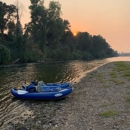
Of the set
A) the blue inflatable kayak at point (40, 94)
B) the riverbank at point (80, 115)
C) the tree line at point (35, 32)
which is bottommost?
the riverbank at point (80, 115)

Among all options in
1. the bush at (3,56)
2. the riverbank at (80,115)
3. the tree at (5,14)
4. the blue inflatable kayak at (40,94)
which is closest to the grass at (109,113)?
the riverbank at (80,115)

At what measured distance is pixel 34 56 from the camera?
63.3 metres

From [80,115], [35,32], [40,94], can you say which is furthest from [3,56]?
[80,115]

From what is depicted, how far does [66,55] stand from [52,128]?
74251 millimetres

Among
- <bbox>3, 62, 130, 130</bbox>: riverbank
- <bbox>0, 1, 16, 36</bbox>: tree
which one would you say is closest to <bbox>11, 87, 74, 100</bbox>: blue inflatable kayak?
<bbox>3, 62, 130, 130</bbox>: riverbank

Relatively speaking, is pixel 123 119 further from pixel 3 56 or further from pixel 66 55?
pixel 66 55

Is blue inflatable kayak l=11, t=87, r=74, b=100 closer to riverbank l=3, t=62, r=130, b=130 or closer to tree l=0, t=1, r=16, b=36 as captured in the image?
riverbank l=3, t=62, r=130, b=130

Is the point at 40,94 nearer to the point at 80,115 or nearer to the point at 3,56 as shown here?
the point at 80,115

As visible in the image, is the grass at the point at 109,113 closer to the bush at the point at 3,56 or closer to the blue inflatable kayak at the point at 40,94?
the blue inflatable kayak at the point at 40,94

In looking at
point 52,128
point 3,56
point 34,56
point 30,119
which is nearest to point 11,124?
point 30,119

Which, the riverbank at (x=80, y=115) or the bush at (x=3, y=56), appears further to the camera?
the bush at (x=3, y=56)

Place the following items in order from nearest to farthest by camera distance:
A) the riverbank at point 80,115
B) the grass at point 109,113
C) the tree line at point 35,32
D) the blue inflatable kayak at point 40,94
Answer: the riverbank at point 80,115 < the grass at point 109,113 < the blue inflatable kayak at point 40,94 < the tree line at point 35,32

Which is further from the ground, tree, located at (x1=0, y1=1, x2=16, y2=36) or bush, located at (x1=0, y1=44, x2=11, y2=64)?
tree, located at (x1=0, y1=1, x2=16, y2=36)

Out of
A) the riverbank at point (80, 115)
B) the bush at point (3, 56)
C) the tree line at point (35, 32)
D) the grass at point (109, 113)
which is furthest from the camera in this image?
the tree line at point (35, 32)
